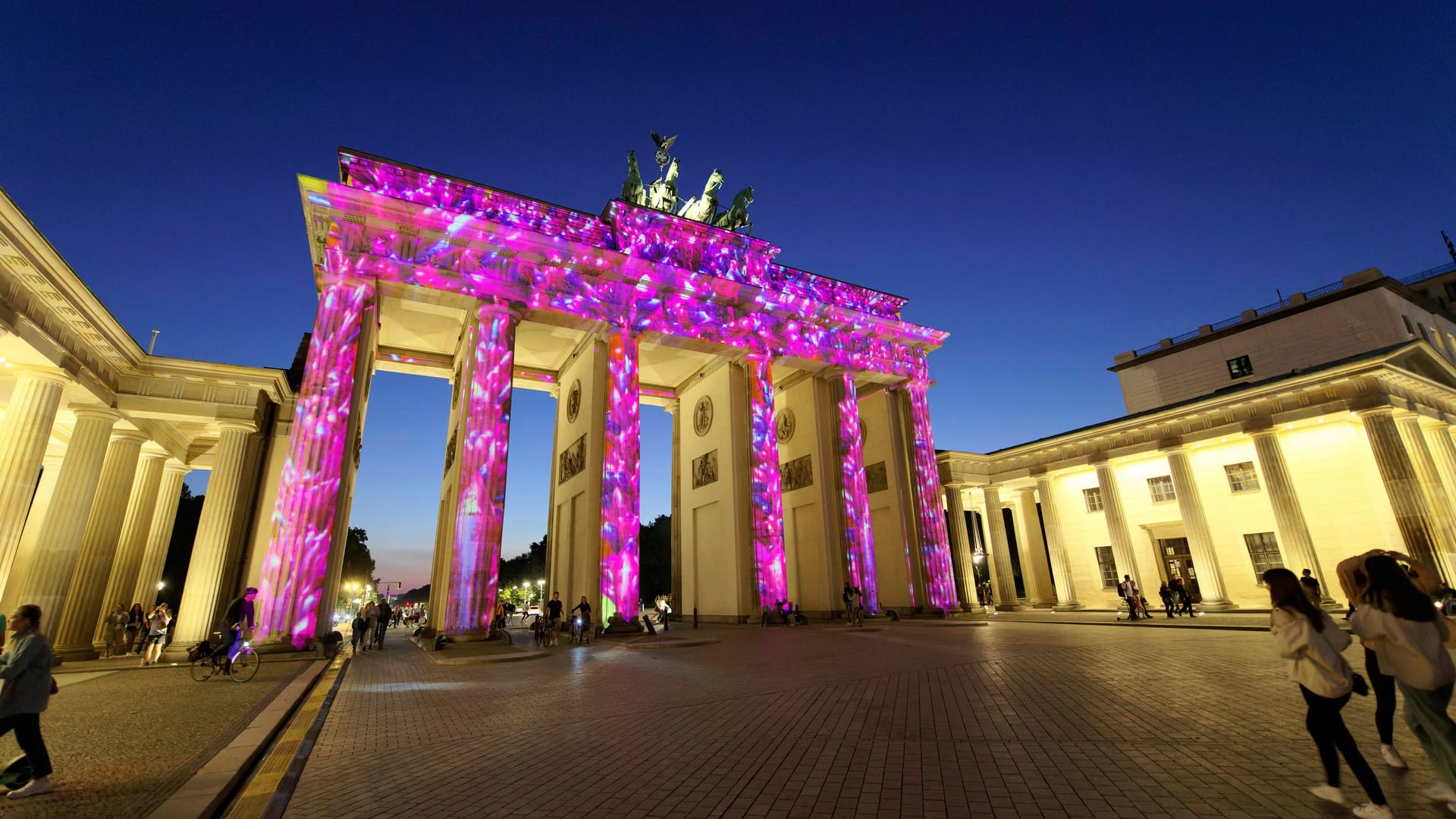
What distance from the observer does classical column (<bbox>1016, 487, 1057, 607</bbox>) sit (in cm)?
3309

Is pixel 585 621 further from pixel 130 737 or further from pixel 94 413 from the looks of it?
pixel 94 413

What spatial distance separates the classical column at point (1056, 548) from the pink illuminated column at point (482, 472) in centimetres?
2735

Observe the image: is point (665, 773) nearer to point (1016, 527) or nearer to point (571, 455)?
point (571, 455)

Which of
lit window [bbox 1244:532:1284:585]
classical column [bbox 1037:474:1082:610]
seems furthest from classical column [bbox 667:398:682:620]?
lit window [bbox 1244:532:1284:585]

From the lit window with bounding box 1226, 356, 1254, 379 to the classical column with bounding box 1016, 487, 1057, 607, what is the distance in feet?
42.7

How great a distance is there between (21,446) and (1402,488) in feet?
133

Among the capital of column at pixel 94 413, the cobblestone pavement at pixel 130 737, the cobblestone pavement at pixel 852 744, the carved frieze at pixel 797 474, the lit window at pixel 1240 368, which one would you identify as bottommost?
the cobblestone pavement at pixel 852 744

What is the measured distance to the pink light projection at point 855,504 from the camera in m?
22.9

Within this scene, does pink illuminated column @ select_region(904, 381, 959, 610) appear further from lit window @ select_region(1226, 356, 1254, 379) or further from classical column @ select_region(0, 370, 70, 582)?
classical column @ select_region(0, 370, 70, 582)

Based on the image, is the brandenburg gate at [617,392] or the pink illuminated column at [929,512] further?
the pink illuminated column at [929,512]

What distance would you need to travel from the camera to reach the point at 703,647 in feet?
48.0

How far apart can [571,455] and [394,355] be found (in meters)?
8.66

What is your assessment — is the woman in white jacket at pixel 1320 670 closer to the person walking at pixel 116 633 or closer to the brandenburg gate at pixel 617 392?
the brandenburg gate at pixel 617 392

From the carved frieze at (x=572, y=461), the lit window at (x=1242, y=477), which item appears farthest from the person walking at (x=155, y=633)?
the lit window at (x=1242, y=477)
